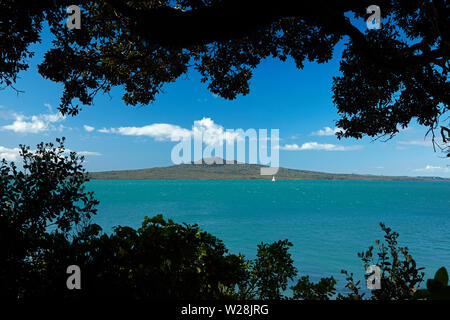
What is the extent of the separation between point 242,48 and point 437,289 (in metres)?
8.43

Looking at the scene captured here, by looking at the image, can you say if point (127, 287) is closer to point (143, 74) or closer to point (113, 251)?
point (113, 251)

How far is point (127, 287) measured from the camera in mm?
3959

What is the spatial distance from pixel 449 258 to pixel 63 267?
4021cm

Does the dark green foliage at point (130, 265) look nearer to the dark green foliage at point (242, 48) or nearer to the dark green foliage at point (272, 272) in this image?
the dark green foliage at point (272, 272)

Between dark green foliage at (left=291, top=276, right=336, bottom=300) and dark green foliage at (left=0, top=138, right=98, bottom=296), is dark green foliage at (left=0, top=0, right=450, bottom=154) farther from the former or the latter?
dark green foliage at (left=291, top=276, right=336, bottom=300)

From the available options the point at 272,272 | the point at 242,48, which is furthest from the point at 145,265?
the point at 242,48

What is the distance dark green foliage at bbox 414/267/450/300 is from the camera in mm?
973

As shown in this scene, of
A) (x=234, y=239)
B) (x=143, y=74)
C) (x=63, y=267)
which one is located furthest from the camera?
(x=234, y=239)

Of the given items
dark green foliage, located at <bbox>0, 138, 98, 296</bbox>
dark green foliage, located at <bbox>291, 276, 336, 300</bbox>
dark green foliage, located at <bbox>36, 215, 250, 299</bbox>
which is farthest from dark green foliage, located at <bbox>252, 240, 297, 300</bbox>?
dark green foliage, located at <bbox>0, 138, 98, 296</bbox>

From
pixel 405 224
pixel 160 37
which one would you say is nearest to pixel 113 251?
pixel 160 37

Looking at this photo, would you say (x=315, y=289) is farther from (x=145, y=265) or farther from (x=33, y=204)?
(x=33, y=204)

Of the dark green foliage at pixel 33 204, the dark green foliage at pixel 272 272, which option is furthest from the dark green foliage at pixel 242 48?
the dark green foliage at pixel 272 272

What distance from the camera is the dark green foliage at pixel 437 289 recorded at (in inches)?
38.3

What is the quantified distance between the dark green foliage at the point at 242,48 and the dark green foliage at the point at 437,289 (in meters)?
3.69
